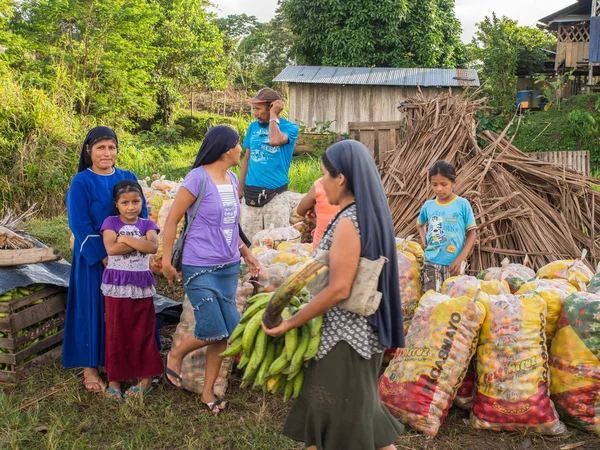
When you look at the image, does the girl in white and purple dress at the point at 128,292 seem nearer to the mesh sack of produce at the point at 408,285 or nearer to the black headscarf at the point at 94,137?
the black headscarf at the point at 94,137

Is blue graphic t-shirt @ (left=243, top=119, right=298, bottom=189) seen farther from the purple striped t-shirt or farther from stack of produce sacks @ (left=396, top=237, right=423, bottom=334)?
the purple striped t-shirt

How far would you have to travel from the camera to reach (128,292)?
3.63 metres

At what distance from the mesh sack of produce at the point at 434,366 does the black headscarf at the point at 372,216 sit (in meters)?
1.06

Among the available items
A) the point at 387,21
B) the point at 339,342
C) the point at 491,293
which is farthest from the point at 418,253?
the point at 387,21

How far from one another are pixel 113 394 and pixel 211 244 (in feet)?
4.13

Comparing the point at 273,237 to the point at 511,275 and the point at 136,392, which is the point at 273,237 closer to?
the point at 136,392

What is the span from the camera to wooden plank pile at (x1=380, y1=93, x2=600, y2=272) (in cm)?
538

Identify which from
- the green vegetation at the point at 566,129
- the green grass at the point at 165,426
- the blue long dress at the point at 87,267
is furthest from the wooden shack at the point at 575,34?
the blue long dress at the point at 87,267

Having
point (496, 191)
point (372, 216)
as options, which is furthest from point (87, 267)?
point (496, 191)

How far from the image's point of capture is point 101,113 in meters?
15.9

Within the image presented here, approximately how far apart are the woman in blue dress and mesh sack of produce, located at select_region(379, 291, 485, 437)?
1.94 meters

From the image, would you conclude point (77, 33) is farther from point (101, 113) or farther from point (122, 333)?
point (122, 333)

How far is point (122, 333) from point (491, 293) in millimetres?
2387

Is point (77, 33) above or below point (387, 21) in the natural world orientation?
below
